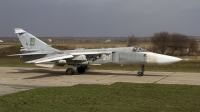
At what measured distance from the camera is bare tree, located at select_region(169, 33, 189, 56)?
171 feet

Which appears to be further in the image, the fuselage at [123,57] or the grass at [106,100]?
the fuselage at [123,57]

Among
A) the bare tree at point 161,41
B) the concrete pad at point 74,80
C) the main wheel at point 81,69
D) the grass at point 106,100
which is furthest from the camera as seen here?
the bare tree at point 161,41

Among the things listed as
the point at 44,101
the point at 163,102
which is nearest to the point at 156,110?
the point at 163,102

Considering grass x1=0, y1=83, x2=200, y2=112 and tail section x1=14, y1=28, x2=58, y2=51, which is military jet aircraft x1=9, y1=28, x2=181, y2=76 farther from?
grass x1=0, y1=83, x2=200, y2=112

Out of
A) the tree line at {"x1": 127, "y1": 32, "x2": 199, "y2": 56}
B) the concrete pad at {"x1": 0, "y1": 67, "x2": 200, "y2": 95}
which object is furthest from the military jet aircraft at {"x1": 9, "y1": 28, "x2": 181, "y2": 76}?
Answer: the tree line at {"x1": 127, "y1": 32, "x2": 199, "y2": 56}

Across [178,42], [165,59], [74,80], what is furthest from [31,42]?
[178,42]

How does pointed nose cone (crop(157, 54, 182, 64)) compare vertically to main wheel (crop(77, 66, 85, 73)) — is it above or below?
above

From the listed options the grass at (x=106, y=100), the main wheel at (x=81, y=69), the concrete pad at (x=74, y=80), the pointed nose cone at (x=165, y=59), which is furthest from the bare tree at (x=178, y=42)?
the grass at (x=106, y=100)

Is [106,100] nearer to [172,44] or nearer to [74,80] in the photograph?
[74,80]

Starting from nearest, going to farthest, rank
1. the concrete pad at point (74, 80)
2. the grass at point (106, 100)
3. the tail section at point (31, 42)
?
1. the grass at point (106, 100)
2. the concrete pad at point (74, 80)
3. the tail section at point (31, 42)

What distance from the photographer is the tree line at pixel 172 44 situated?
171ft

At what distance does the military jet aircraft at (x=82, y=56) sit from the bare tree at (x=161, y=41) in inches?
1251

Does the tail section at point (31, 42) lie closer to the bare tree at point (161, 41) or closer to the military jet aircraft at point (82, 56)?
the military jet aircraft at point (82, 56)

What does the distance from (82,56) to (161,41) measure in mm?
34952
